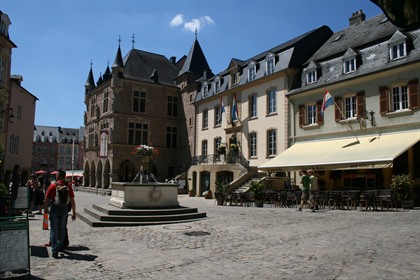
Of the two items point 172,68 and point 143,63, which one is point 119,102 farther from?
point 172,68

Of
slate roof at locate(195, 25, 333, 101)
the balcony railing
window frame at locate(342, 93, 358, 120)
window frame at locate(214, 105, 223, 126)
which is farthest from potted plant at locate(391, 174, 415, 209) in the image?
window frame at locate(214, 105, 223, 126)

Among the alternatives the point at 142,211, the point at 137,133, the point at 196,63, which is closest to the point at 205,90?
the point at 196,63

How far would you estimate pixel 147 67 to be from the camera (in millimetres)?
39062

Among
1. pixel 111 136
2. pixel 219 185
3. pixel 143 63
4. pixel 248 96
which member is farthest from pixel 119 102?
pixel 219 185

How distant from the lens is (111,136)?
3497 centimetres

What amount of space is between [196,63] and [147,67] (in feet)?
18.1

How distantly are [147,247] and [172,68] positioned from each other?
36279 millimetres

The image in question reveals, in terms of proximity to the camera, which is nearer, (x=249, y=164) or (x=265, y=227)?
(x=265, y=227)

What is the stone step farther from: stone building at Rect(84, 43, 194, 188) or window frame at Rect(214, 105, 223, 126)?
stone building at Rect(84, 43, 194, 188)

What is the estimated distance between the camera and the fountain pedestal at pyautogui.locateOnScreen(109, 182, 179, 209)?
42.7 ft

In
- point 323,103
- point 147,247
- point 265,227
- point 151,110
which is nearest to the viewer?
point 147,247

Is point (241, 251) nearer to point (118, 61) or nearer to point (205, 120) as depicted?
point (205, 120)

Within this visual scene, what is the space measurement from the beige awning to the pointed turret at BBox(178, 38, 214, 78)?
63.4ft

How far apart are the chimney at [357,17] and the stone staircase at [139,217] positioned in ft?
63.8
